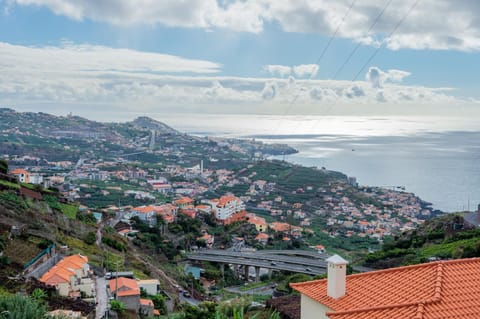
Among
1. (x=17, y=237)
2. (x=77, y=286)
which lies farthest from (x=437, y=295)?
(x=17, y=237)

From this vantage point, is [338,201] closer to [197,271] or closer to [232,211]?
[232,211]

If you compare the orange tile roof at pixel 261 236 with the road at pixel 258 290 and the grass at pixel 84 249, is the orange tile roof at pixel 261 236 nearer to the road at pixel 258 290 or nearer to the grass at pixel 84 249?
the road at pixel 258 290

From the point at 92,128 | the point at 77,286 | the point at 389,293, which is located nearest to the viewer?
the point at 389,293

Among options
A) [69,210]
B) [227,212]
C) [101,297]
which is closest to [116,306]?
[101,297]

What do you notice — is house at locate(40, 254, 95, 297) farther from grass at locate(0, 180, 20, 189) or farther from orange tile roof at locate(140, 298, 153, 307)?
grass at locate(0, 180, 20, 189)

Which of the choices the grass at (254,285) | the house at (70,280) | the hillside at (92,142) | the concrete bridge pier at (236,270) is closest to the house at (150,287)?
the house at (70,280)

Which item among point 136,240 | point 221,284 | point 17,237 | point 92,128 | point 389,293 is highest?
point 92,128
